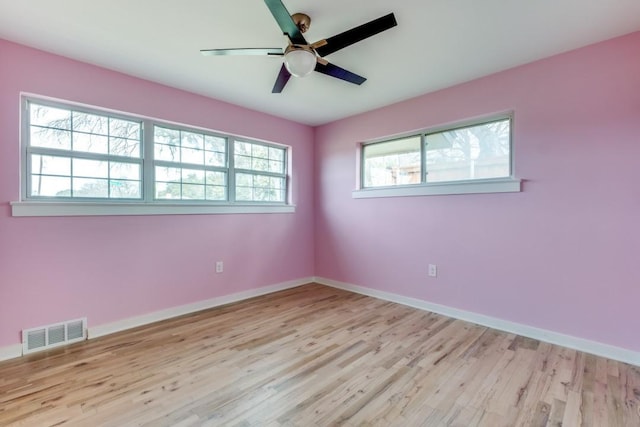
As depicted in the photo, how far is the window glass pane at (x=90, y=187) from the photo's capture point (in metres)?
2.61

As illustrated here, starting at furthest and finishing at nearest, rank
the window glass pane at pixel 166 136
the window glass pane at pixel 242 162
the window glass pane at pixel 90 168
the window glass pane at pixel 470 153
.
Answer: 1. the window glass pane at pixel 242 162
2. the window glass pane at pixel 166 136
3. the window glass pane at pixel 470 153
4. the window glass pane at pixel 90 168

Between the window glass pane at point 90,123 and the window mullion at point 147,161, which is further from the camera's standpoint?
the window mullion at point 147,161

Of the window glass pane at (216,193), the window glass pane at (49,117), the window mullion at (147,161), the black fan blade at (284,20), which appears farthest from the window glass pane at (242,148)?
the black fan blade at (284,20)

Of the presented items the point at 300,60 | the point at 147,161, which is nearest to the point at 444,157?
the point at 300,60

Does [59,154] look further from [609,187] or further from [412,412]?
[609,187]

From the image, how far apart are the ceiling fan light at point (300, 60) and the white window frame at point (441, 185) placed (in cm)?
194

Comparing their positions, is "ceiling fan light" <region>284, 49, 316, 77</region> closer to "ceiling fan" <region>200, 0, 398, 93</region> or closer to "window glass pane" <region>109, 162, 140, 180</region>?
"ceiling fan" <region>200, 0, 398, 93</region>

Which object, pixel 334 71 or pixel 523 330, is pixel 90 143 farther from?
pixel 523 330

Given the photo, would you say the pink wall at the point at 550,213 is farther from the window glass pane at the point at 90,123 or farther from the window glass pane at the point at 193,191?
the window glass pane at the point at 90,123

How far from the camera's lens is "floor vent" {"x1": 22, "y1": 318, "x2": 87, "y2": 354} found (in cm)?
232

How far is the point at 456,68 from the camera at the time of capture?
8.87 ft

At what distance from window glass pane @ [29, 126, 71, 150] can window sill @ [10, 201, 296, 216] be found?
502mm

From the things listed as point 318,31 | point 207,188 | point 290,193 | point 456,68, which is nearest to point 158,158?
point 207,188

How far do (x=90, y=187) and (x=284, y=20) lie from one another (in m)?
2.32
